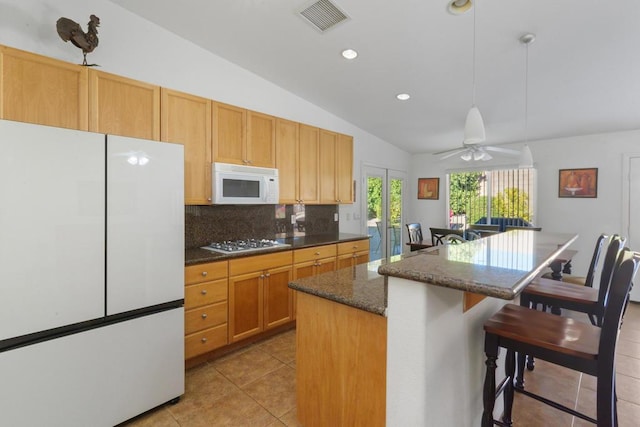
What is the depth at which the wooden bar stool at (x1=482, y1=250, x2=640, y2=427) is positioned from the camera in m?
1.19

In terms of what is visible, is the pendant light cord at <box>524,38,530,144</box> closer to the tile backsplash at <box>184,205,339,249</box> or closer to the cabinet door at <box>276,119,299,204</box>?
the cabinet door at <box>276,119,299,204</box>

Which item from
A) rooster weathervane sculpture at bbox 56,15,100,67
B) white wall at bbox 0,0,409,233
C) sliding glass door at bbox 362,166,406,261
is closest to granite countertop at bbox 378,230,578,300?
rooster weathervane sculpture at bbox 56,15,100,67

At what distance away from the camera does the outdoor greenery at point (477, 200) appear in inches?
196

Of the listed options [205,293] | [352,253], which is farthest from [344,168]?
[205,293]

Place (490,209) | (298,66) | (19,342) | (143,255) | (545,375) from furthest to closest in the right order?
(490,209) < (298,66) < (545,375) < (143,255) < (19,342)

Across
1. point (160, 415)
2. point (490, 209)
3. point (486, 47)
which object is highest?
point (486, 47)

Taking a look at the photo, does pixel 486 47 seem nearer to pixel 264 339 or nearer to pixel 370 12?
pixel 370 12

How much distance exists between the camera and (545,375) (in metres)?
2.42

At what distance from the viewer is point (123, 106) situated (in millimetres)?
2352

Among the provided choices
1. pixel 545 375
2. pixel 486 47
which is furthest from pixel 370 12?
pixel 545 375

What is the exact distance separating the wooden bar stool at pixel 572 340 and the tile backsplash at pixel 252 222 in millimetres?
2571

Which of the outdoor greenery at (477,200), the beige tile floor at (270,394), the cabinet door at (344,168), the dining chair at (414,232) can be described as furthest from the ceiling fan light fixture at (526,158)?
the cabinet door at (344,168)

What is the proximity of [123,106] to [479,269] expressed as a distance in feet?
8.56

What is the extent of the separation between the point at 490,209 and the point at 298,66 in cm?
404
